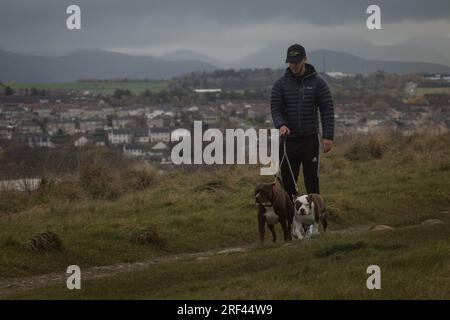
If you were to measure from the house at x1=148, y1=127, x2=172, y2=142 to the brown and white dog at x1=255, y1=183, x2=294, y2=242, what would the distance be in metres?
23.9

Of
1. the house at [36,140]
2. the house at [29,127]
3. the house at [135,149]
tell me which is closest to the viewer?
the house at [36,140]

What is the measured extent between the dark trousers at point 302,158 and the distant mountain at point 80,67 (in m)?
41.0

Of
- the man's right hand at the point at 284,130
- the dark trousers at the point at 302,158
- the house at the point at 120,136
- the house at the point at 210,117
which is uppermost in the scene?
the man's right hand at the point at 284,130

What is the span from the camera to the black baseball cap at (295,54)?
42.3ft

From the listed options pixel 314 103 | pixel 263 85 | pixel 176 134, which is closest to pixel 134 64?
pixel 263 85

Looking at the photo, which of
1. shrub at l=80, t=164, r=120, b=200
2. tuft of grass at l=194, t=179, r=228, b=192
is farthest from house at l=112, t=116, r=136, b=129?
tuft of grass at l=194, t=179, r=228, b=192

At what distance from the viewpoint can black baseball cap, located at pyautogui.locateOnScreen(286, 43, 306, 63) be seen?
1289 cm

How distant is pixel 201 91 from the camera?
69.3m

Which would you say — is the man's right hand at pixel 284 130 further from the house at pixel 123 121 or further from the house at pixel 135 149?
the house at pixel 123 121

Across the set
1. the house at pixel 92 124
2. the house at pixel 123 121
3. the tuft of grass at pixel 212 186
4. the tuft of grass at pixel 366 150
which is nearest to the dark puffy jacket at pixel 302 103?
the tuft of grass at pixel 212 186

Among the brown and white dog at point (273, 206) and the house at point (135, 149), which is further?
the house at point (135, 149)

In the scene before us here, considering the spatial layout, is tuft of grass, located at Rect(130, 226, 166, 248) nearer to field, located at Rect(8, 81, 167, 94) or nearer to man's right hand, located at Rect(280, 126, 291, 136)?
man's right hand, located at Rect(280, 126, 291, 136)

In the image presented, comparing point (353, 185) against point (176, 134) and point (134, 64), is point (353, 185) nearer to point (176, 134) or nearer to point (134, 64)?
point (176, 134)

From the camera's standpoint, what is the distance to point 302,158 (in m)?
13.5
